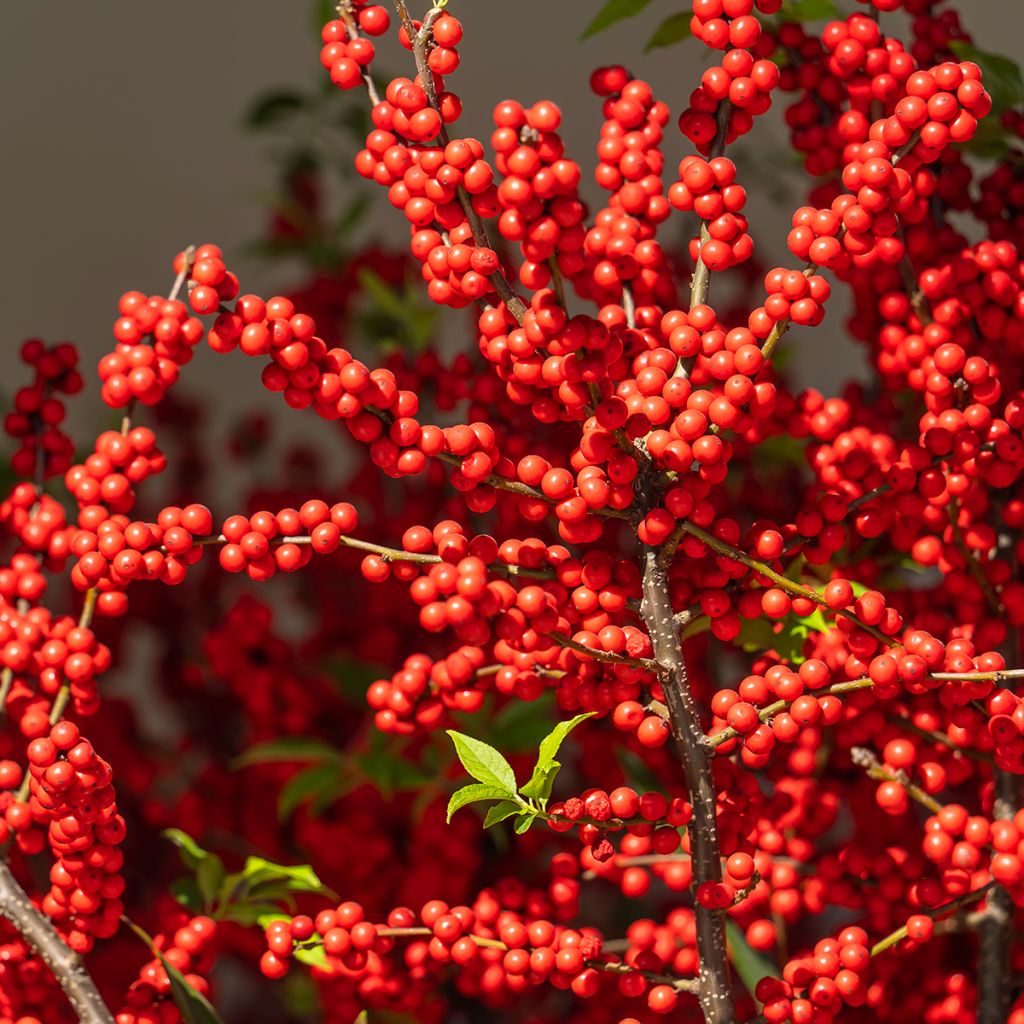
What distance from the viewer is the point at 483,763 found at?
47 centimetres

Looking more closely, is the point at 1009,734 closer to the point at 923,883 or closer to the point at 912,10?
the point at 923,883

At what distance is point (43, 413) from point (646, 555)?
0.94 ft

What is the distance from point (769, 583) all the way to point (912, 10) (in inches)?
11.0

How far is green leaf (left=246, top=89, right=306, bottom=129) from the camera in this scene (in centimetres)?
107

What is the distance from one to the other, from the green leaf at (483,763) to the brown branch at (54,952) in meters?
0.18

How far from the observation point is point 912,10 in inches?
22.9

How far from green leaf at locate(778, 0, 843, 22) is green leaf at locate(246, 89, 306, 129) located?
553mm

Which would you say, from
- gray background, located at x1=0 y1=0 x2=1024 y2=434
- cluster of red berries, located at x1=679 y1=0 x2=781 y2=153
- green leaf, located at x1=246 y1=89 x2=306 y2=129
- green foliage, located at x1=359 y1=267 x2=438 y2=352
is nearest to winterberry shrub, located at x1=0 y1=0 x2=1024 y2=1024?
cluster of red berries, located at x1=679 y1=0 x2=781 y2=153

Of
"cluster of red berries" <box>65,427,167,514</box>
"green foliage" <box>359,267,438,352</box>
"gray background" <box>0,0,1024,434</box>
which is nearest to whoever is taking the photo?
"cluster of red berries" <box>65,427,167,514</box>

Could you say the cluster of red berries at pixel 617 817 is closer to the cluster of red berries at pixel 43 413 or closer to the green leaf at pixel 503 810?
the green leaf at pixel 503 810

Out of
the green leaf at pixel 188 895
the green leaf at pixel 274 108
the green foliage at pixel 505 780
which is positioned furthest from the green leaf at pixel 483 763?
the green leaf at pixel 274 108

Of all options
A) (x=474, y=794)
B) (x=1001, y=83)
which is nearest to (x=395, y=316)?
(x=1001, y=83)

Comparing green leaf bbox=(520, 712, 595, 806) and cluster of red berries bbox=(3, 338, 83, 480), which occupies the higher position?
cluster of red berries bbox=(3, 338, 83, 480)

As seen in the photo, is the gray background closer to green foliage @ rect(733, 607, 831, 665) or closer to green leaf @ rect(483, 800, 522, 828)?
green foliage @ rect(733, 607, 831, 665)
